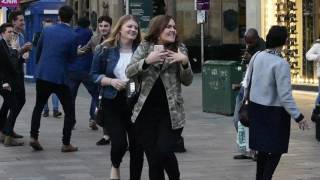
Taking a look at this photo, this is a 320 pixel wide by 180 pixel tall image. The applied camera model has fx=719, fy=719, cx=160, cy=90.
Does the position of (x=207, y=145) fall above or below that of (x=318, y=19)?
below

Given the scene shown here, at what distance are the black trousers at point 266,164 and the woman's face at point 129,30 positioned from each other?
5.70 ft

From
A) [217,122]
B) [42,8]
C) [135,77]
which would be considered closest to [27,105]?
[217,122]

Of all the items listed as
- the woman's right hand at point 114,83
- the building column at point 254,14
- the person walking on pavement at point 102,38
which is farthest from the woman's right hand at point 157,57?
the building column at point 254,14

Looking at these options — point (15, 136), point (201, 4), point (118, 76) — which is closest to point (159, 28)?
point (118, 76)

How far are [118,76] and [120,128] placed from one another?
1.75 ft

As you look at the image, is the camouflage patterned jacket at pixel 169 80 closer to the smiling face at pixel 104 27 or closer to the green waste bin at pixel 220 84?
the smiling face at pixel 104 27

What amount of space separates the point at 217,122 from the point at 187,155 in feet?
13.1

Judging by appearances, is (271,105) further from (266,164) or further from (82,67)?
(82,67)

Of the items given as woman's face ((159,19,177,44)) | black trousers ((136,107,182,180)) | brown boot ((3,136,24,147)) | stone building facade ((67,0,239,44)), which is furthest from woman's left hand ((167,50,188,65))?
stone building facade ((67,0,239,44))

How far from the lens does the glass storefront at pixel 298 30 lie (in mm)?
19547

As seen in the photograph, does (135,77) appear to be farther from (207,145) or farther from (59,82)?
(207,145)

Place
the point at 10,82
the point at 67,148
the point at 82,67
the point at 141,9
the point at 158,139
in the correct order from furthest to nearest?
the point at 141,9 < the point at 82,67 < the point at 10,82 < the point at 67,148 < the point at 158,139

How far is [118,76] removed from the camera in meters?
7.36

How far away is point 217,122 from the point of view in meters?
13.7
